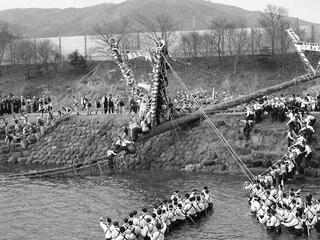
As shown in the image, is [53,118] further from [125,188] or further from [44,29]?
[44,29]

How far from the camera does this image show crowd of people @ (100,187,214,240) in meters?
23.5

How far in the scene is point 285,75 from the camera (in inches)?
2435

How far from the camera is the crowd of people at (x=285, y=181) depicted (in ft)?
80.7

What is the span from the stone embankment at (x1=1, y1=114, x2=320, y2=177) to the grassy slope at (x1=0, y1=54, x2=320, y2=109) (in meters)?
15.3

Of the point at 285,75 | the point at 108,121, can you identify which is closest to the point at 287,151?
the point at 108,121

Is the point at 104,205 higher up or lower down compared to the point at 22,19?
lower down

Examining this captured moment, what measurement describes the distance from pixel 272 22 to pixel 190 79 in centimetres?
1371

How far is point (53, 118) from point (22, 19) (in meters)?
112

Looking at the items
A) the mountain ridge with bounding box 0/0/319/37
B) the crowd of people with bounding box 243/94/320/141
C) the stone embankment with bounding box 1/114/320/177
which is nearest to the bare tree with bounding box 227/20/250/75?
the stone embankment with bounding box 1/114/320/177

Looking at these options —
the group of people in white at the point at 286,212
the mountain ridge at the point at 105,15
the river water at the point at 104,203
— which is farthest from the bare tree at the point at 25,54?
the group of people in white at the point at 286,212

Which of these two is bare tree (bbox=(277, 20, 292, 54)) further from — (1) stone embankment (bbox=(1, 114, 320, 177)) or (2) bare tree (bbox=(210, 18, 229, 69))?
(1) stone embankment (bbox=(1, 114, 320, 177))

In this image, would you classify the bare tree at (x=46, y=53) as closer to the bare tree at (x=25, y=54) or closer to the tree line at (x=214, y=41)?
the tree line at (x=214, y=41)

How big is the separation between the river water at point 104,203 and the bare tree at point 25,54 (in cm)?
4020

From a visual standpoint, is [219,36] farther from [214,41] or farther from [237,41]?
[237,41]
